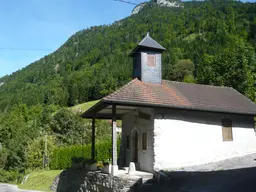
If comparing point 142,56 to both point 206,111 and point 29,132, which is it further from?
point 29,132

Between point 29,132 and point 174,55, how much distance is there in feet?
190

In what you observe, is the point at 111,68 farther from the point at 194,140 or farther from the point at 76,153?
the point at 194,140

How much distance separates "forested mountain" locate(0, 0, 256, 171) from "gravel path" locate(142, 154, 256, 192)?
22.4m

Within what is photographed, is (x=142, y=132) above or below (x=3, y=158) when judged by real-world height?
above

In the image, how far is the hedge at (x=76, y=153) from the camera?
Answer: 27906mm

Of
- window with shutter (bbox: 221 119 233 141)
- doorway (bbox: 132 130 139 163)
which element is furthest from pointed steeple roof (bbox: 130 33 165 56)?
window with shutter (bbox: 221 119 233 141)

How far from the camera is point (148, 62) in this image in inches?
709

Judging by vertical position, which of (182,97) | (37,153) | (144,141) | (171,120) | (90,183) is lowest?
(37,153)

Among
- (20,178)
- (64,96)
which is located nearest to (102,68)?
(64,96)

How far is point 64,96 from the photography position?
84625 millimetres

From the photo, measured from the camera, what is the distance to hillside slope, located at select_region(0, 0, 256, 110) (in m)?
81.4

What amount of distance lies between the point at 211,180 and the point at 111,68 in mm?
82582

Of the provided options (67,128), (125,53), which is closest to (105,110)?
(67,128)

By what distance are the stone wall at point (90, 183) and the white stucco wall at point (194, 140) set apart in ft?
8.90
